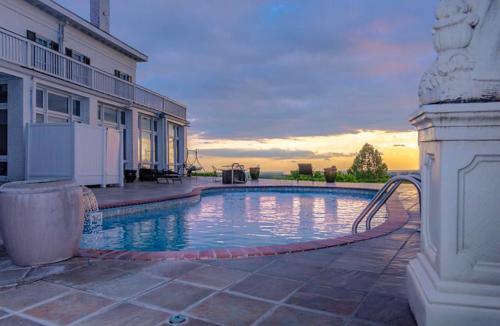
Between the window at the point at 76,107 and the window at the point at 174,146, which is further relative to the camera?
the window at the point at 174,146

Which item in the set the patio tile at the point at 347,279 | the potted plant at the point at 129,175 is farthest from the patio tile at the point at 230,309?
the potted plant at the point at 129,175

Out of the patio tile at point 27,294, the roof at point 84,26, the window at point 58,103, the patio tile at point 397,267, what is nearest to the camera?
the patio tile at point 27,294

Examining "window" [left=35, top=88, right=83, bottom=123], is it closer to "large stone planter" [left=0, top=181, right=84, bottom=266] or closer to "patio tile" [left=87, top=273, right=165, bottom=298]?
"large stone planter" [left=0, top=181, right=84, bottom=266]

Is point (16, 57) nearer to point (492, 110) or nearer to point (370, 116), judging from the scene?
point (492, 110)

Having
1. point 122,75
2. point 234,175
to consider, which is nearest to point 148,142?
point 122,75

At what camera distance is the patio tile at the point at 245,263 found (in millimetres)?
3150

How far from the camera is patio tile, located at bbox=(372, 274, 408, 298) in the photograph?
2.52 m

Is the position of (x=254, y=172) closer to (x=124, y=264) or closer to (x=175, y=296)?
(x=124, y=264)

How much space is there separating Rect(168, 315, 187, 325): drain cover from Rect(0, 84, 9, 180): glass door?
39.5 ft

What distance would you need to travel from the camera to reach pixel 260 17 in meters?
13.4

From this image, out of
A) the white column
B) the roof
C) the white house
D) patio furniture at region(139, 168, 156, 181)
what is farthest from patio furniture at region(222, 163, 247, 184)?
the roof

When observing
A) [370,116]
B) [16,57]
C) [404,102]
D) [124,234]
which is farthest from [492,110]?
[370,116]

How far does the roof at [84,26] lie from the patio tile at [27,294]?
43.0ft

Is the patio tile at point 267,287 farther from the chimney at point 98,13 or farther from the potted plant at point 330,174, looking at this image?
the chimney at point 98,13
